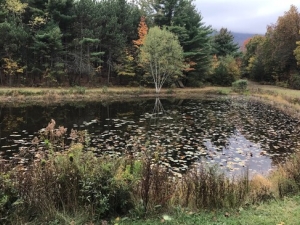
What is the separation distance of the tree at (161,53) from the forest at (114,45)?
0.41 ft

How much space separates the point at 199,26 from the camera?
4503 cm

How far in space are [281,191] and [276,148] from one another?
6850 mm

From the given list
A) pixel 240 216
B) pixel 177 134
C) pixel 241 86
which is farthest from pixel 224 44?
pixel 240 216

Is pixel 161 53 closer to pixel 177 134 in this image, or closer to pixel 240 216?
pixel 177 134

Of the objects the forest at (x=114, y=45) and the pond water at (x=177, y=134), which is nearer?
the pond water at (x=177, y=134)

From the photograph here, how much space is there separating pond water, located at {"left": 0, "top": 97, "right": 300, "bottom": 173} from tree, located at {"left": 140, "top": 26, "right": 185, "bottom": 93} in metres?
13.0

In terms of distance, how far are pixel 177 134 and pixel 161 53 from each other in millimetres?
21519

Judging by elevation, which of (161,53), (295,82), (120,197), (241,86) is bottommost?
(120,197)

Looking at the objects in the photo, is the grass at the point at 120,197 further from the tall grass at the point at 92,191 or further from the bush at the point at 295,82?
the bush at the point at 295,82

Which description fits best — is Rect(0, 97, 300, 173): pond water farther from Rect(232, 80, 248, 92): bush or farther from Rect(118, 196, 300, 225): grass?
Rect(232, 80, 248, 92): bush

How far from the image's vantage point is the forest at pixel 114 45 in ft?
112

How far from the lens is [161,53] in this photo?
35.0m

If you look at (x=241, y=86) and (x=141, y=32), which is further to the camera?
(x=241, y=86)

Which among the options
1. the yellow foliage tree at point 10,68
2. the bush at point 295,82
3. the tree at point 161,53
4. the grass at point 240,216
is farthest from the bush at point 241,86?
the grass at point 240,216
